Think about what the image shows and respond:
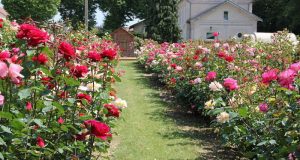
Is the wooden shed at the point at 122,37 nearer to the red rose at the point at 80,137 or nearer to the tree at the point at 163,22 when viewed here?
the tree at the point at 163,22

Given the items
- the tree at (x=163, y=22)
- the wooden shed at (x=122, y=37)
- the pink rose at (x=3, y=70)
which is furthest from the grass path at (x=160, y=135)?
the tree at (x=163, y=22)

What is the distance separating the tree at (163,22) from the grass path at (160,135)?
2980cm

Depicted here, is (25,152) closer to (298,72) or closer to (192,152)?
(298,72)

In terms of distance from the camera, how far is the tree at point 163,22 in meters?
40.7

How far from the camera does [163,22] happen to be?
40.8 m

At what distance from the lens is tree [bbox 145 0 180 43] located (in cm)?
4066

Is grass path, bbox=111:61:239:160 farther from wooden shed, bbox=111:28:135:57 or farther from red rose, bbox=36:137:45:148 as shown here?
wooden shed, bbox=111:28:135:57

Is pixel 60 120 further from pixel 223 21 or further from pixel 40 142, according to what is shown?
pixel 223 21

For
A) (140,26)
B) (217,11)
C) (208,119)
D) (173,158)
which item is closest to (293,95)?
(173,158)

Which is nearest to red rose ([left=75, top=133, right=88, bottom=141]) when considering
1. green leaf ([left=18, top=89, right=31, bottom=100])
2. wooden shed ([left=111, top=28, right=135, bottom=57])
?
green leaf ([left=18, top=89, right=31, bottom=100])

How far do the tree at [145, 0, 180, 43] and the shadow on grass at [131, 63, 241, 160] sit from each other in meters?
28.9

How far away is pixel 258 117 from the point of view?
15.7 feet

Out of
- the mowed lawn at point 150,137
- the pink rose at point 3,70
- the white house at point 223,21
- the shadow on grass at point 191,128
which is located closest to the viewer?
the pink rose at point 3,70

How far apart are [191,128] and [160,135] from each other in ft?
2.80
